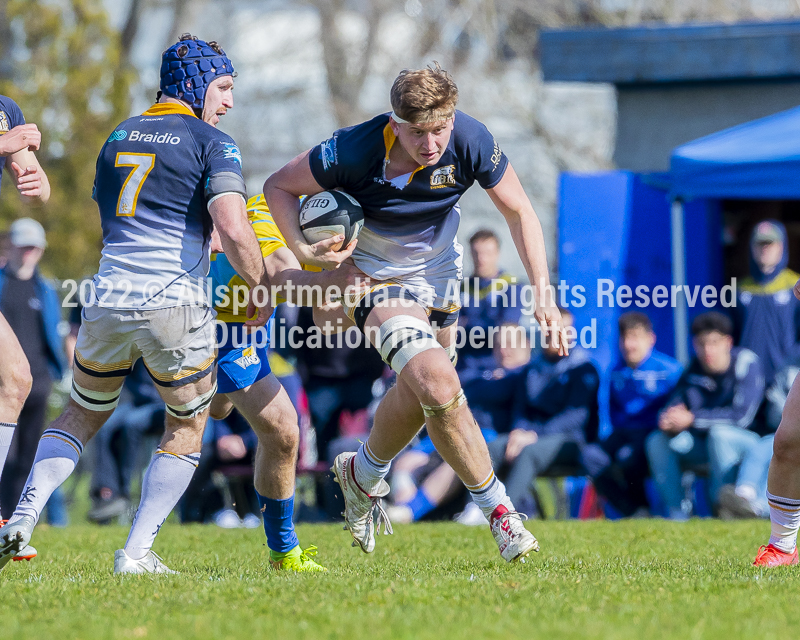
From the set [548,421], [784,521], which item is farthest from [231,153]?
[548,421]

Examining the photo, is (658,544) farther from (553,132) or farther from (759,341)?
(553,132)

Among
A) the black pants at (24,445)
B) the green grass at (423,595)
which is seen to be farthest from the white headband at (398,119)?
the black pants at (24,445)

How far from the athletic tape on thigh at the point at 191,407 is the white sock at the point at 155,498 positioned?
0.61 ft

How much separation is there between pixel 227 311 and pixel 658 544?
2.95 meters

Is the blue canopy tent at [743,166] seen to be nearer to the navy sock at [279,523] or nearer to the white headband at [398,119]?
the white headband at [398,119]

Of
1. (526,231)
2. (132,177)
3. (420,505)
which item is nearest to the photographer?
(132,177)

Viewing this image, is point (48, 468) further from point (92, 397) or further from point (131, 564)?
point (131, 564)

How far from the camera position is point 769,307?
32.2ft

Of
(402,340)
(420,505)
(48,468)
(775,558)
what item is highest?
(402,340)

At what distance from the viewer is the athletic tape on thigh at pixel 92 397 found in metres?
5.05

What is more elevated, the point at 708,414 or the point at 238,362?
the point at 238,362

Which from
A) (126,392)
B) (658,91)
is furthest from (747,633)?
(658,91)

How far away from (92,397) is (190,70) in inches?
61.7

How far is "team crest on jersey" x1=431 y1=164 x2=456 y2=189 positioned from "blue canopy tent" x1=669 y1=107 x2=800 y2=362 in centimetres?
543
